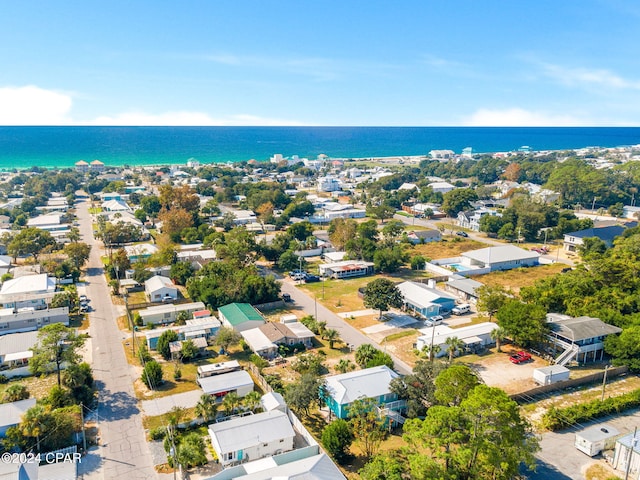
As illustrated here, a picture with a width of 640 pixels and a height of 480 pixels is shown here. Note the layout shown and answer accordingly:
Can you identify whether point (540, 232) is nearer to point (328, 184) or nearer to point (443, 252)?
point (443, 252)

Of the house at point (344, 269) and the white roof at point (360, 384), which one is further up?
the white roof at point (360, 384)

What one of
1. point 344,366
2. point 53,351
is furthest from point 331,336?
point 53,351

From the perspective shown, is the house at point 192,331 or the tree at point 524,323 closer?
the tree at point 524,323

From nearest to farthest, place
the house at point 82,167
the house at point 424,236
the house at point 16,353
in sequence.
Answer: the house at point 16,353
the house at point 424,236
the house at point 82,167

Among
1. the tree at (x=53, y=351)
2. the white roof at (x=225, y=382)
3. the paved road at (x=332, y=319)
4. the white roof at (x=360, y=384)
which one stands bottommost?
the paved road at (x=332, y=319)

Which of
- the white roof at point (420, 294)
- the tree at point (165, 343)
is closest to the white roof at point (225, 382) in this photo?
the tree at point (165, 343)

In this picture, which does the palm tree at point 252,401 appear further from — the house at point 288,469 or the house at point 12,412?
the house at point 12,412

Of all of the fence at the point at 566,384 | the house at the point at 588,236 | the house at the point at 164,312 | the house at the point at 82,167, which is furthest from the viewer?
the house at the point at 82,167
